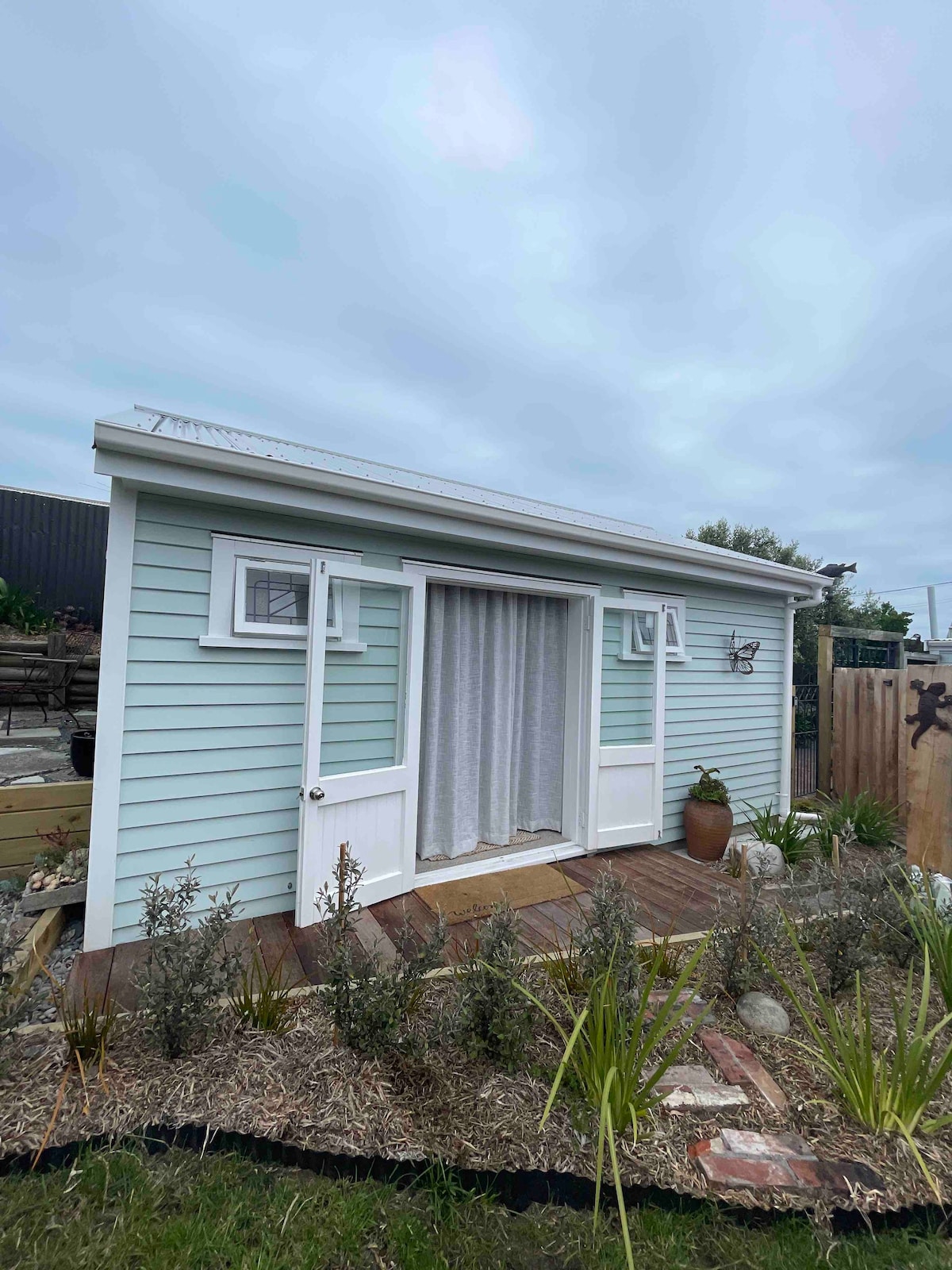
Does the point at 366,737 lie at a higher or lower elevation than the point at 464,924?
higher

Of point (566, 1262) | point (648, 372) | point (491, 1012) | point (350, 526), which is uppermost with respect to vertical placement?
point (648, 372)

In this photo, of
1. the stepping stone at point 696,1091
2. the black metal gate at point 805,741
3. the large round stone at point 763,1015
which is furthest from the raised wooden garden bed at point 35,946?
the black metal gate at point 805,741

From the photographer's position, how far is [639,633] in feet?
14.0

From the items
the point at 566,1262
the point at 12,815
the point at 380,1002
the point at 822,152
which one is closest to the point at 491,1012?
the point at 380,1002

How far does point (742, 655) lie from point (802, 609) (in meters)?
8.51

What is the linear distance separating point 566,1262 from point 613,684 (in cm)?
317

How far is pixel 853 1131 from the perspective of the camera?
1.61 meters

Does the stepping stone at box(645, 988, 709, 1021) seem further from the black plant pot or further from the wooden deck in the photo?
the black plant pot

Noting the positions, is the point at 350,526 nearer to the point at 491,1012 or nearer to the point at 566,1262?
the point at 491,1012

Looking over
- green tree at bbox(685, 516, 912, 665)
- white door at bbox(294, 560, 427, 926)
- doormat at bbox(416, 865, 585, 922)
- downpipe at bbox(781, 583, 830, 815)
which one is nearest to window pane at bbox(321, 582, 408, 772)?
white door at bbox(294, 560, 427, 926)

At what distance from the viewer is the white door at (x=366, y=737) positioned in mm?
2719

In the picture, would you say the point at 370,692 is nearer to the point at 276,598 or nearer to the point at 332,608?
the point at 332,608

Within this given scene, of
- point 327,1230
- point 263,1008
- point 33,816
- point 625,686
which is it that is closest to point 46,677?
point 33,816

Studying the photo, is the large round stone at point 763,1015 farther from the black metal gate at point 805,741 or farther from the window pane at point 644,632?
the black metal gate at point 805,741
